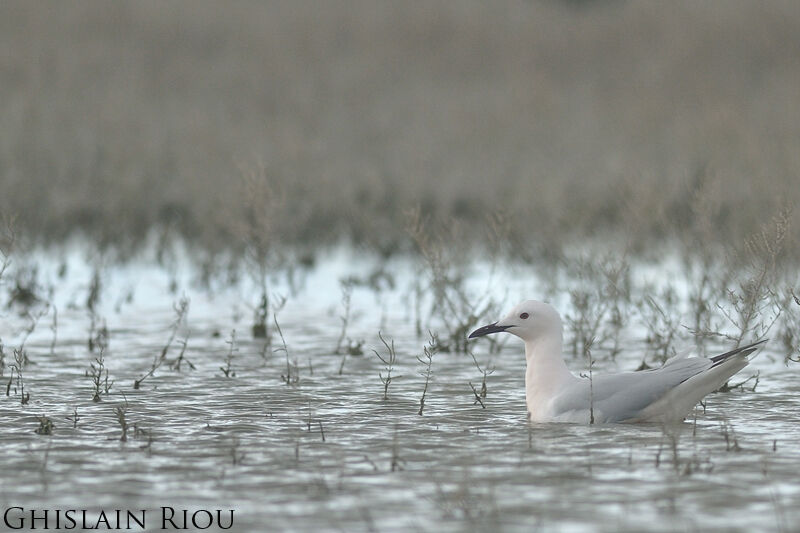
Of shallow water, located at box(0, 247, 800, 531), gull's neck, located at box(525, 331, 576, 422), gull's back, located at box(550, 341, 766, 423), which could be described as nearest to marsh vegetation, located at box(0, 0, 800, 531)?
shallow water, located at box(0, 247, 800, 531)

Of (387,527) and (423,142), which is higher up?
(423,142)

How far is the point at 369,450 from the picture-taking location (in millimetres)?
7277

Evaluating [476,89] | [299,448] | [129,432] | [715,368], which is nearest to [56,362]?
[129,432]

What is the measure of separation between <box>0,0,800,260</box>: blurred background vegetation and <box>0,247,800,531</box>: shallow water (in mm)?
2398

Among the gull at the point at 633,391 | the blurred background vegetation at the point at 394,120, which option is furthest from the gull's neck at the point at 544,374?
the blurred background vegetation at the point at 394,120

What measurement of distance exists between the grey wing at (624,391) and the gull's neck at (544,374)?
13 centimetres

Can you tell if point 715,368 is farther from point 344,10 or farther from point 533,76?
point 344,10

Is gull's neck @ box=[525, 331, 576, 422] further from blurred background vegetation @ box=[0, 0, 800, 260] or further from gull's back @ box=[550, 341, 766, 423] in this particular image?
blurred background vegetation @ box=[0, 0, 800, 260]

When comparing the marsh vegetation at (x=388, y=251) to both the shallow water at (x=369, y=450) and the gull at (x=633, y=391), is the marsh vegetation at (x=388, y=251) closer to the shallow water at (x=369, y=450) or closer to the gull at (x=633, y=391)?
the shallow water at (x=369, y=450)

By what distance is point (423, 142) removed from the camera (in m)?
23.7

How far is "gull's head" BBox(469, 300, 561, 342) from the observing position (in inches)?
342

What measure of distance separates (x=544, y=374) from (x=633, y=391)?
0.67 metres

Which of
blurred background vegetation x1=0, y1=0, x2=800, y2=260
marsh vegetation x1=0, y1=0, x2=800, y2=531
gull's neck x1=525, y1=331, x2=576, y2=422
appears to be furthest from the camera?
blurred background vegetation x1=0, y1=0, x2=800, y2=260

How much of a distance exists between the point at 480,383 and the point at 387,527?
13.5 feet
